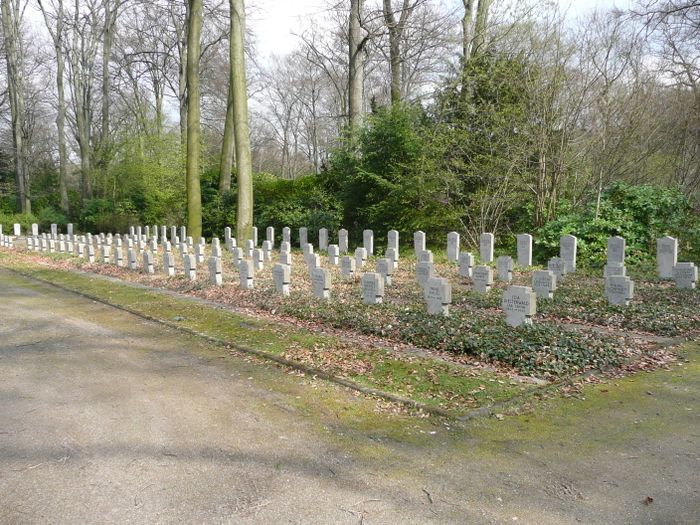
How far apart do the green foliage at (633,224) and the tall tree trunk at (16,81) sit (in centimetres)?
3368

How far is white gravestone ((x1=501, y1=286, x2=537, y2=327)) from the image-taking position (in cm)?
796

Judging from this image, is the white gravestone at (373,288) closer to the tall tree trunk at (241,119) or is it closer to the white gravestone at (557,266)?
the white gravestone at (557,266)

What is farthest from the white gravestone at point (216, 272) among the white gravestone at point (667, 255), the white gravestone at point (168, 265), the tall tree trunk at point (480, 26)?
the tall tree trunk at point (480, 26)

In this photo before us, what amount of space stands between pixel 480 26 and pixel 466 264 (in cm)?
1001

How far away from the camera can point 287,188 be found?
2588 centimetres

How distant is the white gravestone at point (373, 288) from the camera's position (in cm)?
1004

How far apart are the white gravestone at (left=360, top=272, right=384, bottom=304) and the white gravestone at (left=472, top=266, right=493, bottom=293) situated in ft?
8.20

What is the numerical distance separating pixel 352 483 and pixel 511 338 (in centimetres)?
403

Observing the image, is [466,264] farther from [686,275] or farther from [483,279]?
[686,275]

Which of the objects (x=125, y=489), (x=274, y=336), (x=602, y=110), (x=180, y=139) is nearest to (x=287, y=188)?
(x=180, y=139)

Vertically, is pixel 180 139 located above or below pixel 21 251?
above

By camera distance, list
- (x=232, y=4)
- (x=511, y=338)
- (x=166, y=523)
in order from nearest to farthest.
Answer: (x=166, y=523) → (x=511, y=338) → (x=232, y=4)

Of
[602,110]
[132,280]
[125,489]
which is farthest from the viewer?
[602,110]

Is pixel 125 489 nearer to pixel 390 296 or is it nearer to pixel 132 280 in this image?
pixel 390 296
